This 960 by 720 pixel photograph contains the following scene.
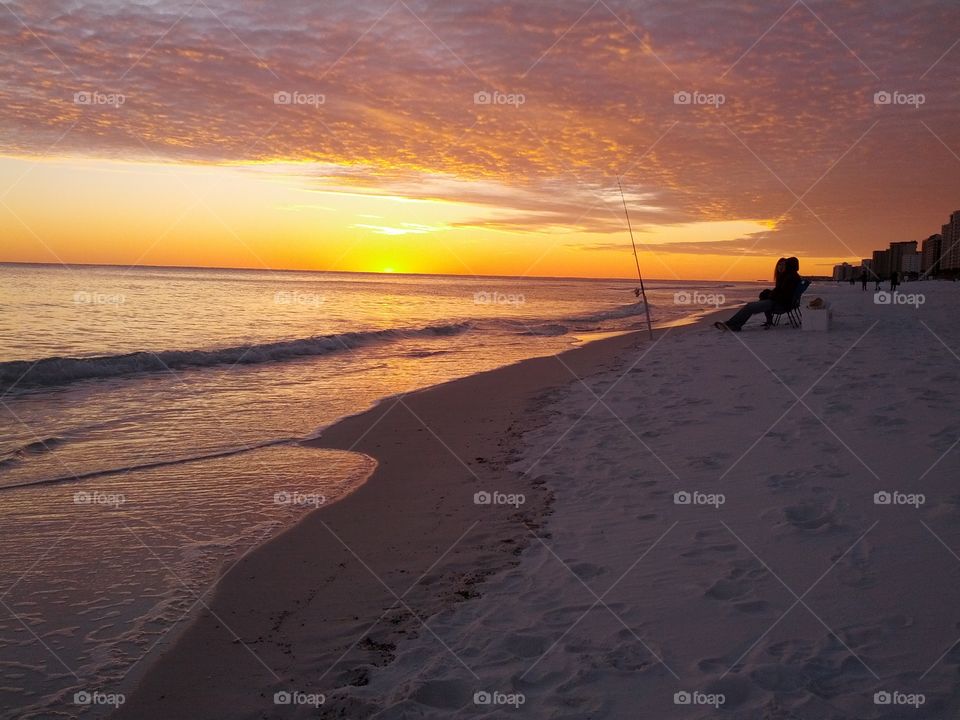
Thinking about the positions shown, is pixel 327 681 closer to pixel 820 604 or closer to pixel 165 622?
pixel 165 622

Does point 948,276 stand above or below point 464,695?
above

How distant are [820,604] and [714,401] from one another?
5.29 metres

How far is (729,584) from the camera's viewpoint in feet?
12.3

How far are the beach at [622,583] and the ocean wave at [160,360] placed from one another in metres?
9.80

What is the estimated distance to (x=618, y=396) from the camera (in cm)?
985

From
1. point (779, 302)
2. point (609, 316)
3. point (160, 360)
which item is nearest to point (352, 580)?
point (160, 360)

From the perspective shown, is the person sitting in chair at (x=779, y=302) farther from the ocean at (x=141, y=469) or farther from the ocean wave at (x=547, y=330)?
the ocean wave at (x=547, y=330)

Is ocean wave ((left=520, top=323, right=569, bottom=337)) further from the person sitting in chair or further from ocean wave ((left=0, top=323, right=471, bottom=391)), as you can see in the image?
the person sitting in chair

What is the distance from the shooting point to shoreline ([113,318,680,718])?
129 inches

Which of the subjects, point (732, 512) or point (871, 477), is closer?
point (732, 512)

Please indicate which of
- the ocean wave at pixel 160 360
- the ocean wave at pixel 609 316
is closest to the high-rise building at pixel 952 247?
the ocean wave at pixel 609 316

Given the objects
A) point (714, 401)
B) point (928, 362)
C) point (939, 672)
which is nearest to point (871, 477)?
point (939, 672)

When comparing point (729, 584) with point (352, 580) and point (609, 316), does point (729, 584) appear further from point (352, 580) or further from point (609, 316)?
point (609, 316)

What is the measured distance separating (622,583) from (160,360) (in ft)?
48.5
